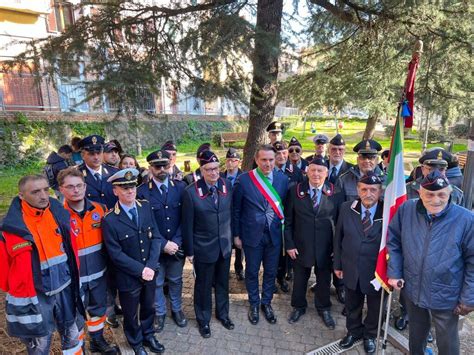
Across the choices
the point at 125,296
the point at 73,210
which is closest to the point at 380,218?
the point at 125,296

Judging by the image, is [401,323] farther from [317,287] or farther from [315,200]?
[315,200]

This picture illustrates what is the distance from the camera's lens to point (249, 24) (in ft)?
17.1

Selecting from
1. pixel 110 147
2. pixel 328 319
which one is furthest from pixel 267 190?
pixel 110 147

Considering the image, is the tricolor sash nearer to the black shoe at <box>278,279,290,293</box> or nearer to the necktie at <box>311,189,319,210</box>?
the necktie at <box>311,189,319,210</box>

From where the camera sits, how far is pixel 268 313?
13.7 feet

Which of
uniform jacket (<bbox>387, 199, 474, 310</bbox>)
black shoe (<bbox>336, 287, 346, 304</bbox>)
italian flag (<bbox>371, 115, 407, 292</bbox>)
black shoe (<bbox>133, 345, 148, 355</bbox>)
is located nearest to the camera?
uniform jacket (<bbox>387, 199, 474, 310</bbox>)

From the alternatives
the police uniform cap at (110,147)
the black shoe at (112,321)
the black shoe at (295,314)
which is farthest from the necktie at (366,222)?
the police uniform cap at (110,147)

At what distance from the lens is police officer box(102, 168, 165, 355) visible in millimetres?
3150

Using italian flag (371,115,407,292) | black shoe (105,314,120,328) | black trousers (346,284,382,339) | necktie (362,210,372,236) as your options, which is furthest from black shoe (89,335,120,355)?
necktie (362,210,372,236)

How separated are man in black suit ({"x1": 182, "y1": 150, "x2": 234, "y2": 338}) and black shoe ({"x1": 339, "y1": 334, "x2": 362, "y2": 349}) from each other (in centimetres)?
152

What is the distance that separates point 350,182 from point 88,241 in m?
3.23

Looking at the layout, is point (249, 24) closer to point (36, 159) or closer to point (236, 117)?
point (236, 117)

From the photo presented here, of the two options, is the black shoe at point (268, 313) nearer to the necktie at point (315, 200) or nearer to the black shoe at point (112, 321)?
the necktie at point (315, 200)

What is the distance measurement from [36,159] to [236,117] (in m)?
11.0
